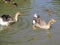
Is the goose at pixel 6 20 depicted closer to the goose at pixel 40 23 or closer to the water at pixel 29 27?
the water at pixel 29 27

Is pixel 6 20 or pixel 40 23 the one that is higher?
pixel 6 20

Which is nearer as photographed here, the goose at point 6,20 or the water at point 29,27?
the water at point 29,27

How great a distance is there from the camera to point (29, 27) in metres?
12.7

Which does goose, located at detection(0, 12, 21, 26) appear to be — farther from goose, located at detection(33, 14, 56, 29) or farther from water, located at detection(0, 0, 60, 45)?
goose, located at detection(33, 14, 56, 29)

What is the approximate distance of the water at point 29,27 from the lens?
11023 millimetres

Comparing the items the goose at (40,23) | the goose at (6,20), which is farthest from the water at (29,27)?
the goose at (6,20)

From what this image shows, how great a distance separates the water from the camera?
434 inches

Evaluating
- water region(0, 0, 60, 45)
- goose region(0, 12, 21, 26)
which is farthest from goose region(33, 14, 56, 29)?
goose region(0, 12, 21, 26)

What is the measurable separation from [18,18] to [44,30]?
8.12ft

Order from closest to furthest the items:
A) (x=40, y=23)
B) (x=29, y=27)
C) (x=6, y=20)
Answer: (x=29, y=27)
(x=40, y=23)
(x=6, y=20)

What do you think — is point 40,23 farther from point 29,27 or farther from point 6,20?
point 6,20

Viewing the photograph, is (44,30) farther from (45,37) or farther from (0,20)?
(0,20)

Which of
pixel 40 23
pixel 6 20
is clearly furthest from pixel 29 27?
pixel 6 20

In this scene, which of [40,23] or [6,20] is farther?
[6,20]
